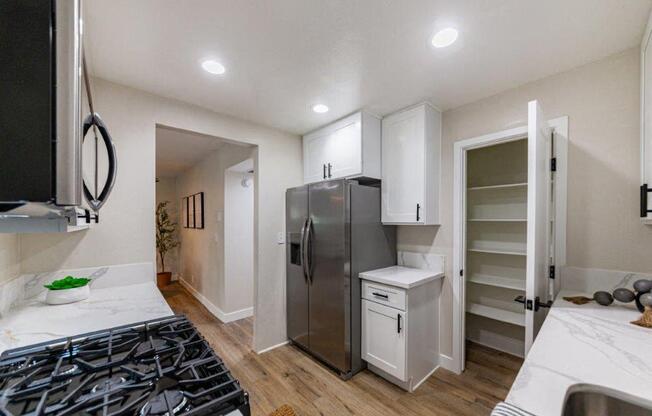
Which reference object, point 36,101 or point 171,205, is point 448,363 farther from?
point 171,205

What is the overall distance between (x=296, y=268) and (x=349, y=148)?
4.37 ft

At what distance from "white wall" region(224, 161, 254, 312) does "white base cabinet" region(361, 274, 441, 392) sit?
6.70 ft

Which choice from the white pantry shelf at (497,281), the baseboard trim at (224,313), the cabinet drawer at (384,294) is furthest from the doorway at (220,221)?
the white pantry shelf at (497,281)

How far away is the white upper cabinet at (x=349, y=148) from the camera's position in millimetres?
2465

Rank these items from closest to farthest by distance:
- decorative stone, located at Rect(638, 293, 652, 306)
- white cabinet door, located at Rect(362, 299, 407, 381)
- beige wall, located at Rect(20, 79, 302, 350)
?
1. decorative stone, located at Rect(638, 293, 652, 306)
2. beige wall, located at Rect(20, 79, 302, 350)
3. white cabinet door, located at Rect(362, 299, 407, 381)

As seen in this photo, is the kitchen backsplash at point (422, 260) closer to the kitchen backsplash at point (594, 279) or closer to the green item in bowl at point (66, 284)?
the kitchen backsplash at point (594, 279)

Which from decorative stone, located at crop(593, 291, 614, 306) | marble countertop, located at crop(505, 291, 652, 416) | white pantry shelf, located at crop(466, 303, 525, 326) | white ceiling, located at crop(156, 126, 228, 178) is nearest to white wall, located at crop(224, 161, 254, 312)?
white ceiling, located at crop(156, 126, 228, 178)

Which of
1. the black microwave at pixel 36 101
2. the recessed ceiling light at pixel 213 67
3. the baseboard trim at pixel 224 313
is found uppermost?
the recessed ceiling light at pixel 213 67

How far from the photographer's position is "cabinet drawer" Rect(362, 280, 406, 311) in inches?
82.5

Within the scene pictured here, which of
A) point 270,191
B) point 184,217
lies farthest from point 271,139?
point 184,217

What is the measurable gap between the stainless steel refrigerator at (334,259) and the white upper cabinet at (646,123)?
1660mm

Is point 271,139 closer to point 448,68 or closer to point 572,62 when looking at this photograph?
point 448,68

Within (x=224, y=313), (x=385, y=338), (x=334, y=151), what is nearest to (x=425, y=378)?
(x=385, y=338)

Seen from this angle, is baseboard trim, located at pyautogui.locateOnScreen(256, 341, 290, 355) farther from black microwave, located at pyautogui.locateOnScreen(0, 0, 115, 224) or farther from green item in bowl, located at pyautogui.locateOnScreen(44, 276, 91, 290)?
black microwave, located at pyautogui.locateOnScreen(0, 0, 115, 224)
